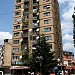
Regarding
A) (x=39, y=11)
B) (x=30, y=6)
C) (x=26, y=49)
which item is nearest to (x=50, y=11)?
(x=39, y=11)

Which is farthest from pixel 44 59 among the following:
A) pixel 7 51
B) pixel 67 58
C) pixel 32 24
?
pixel 67 58

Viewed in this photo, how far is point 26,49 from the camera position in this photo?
56.6m

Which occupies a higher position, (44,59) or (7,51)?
(7,51)

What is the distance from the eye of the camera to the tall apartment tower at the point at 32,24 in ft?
189

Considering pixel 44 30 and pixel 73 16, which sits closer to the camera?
pixel 73 16

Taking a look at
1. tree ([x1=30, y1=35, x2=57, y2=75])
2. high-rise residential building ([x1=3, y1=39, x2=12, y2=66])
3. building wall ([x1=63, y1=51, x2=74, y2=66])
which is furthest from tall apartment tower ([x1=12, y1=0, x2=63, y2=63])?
building wall ([x1=63, y1=51, x2=74, y2=66])

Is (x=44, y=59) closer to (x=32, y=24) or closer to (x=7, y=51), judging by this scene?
(x=32, y=24)

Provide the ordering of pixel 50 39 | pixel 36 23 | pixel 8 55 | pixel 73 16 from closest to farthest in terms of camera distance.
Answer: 1. pixel 73 16
2. pixel 50 39
3. pixel 36 23
4. pixel 8 55

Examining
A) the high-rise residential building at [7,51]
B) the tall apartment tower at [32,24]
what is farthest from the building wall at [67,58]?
the tall apartment tower at [32,24]

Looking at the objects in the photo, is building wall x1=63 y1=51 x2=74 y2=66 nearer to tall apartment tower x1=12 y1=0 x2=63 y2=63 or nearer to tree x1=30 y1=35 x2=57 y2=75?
tall apartment tower x1=12 y1=0 x2=63 y2=63

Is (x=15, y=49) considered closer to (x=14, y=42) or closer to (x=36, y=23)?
(x=14, y=42)

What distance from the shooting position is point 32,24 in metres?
60.6

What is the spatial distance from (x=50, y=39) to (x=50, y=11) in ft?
25.3

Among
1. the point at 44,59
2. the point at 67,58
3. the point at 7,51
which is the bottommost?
the point at 67,58
